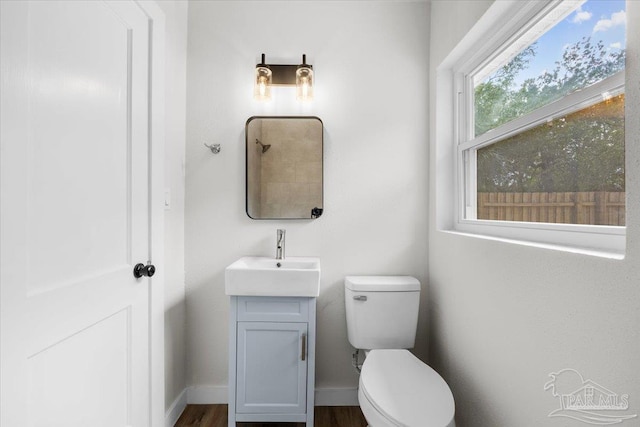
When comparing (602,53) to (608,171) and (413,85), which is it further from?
(413,85)

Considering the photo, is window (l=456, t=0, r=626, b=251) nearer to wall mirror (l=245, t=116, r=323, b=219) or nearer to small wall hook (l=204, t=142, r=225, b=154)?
wall mirror (l=245, t=116, r=323, b=219)

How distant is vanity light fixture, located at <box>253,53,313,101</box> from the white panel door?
25.5 inches

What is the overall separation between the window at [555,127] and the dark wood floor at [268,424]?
4.07ft

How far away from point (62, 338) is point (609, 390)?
1445 mm

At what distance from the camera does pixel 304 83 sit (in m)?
1.82

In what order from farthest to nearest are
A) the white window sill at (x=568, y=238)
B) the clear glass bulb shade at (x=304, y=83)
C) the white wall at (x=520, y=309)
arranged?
the clear glass bulb shade at (x=304, y=83) → the white window sill at (x=568, y=238) → the white wall at (x=520, y=309)

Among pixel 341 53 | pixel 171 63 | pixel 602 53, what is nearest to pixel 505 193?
pixel 602 53

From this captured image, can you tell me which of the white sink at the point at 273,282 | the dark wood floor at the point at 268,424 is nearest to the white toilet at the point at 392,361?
the white sink at the point at 273,282

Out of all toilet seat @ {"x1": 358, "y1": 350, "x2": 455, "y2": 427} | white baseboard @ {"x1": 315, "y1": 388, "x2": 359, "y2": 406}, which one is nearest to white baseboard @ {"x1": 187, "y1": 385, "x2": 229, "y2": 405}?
white baseboard @ {"x1": 315, "y1": 388, "x2": 359, "y2": 406}

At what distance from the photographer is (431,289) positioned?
→ 1.87m

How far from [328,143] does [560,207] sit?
1207 millimetres

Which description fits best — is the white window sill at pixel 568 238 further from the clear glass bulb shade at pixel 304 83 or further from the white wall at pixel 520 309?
the clear glass bulb shade at pixel 304 83

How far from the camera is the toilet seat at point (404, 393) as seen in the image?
1062mm

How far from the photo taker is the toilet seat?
106 centimetres
